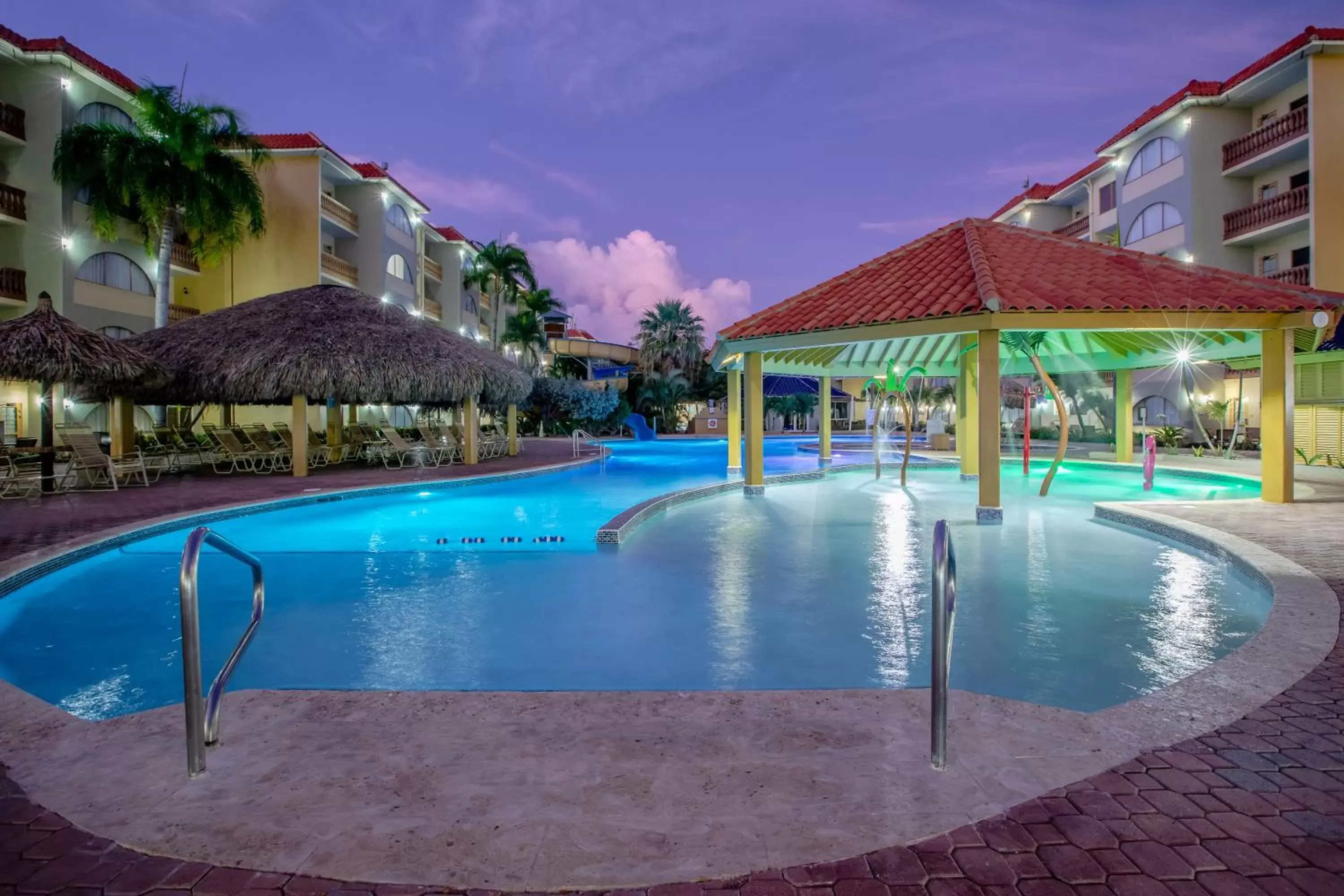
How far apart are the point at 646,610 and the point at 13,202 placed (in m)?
24.0

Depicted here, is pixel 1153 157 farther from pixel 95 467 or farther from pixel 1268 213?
pixel 95 467

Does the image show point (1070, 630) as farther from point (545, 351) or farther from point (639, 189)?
point (639, 189)

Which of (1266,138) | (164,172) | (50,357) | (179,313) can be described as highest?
(1266,138)

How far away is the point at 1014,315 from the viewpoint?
10.0 meters

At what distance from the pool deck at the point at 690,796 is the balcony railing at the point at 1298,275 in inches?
945

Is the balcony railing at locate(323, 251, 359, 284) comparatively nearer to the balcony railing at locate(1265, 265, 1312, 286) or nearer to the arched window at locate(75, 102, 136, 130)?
the arched window at locate(75, 102, 136, 130)

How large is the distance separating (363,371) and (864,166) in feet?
308

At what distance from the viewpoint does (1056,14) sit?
36.4m

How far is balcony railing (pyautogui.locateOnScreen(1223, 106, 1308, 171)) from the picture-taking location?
21.8m

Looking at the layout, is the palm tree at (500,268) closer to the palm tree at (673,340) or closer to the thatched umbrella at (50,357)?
the palm tree at (673,340)

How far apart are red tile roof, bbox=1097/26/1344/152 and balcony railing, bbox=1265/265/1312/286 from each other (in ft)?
19.6

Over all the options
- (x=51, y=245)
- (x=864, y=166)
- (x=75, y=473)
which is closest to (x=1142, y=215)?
(x=75, y=473)

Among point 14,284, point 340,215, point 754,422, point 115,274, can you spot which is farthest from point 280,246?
point 754,422

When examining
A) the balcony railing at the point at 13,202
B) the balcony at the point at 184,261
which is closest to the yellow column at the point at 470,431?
the balcony railing at the point at 13,202
